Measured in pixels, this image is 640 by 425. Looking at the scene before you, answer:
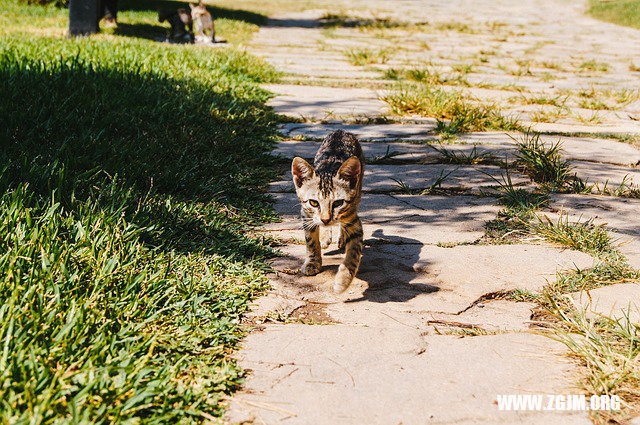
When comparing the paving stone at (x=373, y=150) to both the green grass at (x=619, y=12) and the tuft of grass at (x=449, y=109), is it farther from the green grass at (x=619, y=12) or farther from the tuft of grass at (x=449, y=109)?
the green grass at (x=619, y=12)

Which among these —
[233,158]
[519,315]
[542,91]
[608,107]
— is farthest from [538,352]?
[542,91]

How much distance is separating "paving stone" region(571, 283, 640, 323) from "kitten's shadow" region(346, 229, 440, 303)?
25.7 inches

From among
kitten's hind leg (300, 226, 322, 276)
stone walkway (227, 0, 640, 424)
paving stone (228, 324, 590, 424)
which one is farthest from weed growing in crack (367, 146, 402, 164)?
paving stone (228, 324, 590, 424)

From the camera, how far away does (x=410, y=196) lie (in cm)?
418

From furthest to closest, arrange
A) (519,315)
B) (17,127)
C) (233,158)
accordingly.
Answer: (233,158), (17,127), (519,315)

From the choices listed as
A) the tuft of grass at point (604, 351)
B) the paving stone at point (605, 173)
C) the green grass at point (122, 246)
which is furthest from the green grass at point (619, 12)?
the tuft of grass at point (604, 351)

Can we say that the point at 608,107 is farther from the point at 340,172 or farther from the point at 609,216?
the point at 340,172

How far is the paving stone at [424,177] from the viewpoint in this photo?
4.34 meters

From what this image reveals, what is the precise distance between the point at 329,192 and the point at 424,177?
1.57 m

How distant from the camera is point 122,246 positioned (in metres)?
2.76

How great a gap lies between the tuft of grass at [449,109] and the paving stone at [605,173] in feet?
3.87

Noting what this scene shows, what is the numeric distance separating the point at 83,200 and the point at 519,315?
220 centimetres

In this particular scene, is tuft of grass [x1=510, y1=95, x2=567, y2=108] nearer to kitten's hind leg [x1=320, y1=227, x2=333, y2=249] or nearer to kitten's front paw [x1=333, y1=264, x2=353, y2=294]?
kitten's hind leg [x1=320, y1=227, x2=333, y2=249]

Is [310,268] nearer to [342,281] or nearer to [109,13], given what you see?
[342,281]
